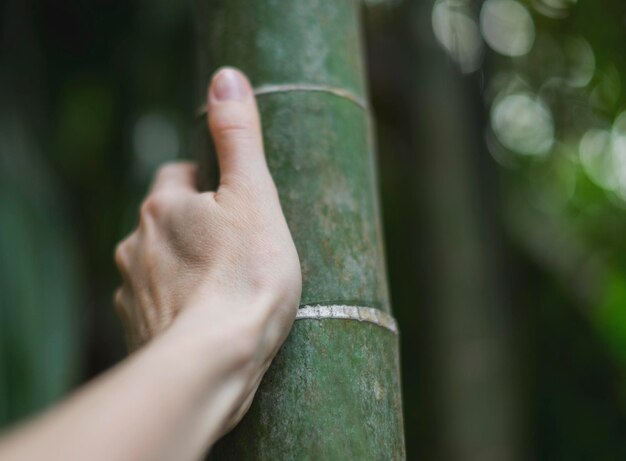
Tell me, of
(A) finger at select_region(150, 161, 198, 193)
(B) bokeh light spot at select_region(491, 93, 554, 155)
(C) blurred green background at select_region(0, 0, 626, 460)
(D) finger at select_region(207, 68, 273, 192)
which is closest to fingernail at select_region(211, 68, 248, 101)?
(D) finger at select_region(207, 68, 273, 192)

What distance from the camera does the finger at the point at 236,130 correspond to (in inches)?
31.0

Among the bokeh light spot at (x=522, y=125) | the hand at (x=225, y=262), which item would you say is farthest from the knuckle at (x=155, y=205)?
the bokeh light spot at (x=522, y=125)

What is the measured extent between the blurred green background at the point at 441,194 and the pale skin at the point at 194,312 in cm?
135

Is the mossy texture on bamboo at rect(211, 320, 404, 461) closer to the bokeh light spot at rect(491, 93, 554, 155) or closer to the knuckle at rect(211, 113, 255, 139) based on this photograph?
the knuckle at rect(211, 113, 255, 139)

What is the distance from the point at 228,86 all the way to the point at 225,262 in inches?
8.7

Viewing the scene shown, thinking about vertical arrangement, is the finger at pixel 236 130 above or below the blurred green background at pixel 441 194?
above

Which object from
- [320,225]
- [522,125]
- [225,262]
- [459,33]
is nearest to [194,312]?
[225,262]

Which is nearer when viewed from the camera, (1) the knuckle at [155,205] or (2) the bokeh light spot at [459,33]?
(1) the knuckle at [155,205]

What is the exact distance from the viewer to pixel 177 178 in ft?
3.01

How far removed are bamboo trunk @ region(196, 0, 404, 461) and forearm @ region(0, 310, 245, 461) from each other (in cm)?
9

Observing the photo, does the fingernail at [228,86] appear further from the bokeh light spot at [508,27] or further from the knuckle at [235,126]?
the bokeh light spot at [508,27]

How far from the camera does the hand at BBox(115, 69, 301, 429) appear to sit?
26.1 inches

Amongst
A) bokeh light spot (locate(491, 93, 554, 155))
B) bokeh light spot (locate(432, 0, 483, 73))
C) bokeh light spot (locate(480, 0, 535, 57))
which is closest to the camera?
bokeh light spot (locate(432, 0, 483, 73))

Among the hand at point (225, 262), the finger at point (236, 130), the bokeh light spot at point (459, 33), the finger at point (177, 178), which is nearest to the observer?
the hand at point (225, 262)
